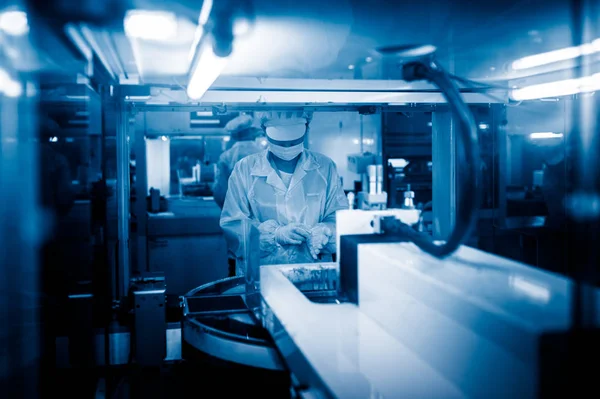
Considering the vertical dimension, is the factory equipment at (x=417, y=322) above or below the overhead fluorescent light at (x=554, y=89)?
below

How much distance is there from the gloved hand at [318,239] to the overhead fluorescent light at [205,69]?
1.18m

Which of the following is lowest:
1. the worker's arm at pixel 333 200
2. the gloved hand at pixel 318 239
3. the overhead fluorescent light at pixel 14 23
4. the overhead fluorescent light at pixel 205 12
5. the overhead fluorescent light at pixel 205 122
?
the gloved hand at pixel 318 239

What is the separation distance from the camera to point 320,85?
1.71 m

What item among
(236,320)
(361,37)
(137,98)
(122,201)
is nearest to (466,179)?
(361,37)

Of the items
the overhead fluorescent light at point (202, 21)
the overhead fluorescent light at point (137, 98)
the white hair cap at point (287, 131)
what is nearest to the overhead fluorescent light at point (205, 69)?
the overhead fluorescent light at point (202, 21)

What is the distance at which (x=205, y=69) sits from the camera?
1235 millimetres

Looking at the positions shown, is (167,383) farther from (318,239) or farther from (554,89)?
(554,89)

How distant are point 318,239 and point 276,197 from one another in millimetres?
443

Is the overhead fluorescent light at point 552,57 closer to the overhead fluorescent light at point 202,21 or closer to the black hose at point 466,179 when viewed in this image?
the black hose at point 466,179

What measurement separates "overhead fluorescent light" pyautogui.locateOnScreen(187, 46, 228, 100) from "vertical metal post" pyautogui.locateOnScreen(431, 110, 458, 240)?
143 centimetres

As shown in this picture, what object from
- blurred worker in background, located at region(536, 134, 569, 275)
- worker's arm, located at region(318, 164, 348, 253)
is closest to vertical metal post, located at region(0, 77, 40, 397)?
worker's arm, located at region(318, 164, 348, 253)

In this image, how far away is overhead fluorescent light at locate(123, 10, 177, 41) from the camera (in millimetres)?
1044

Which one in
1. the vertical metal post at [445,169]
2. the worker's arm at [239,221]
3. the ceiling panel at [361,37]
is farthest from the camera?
the worker's arm at [239,221]

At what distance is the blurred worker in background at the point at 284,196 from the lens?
256 cm
